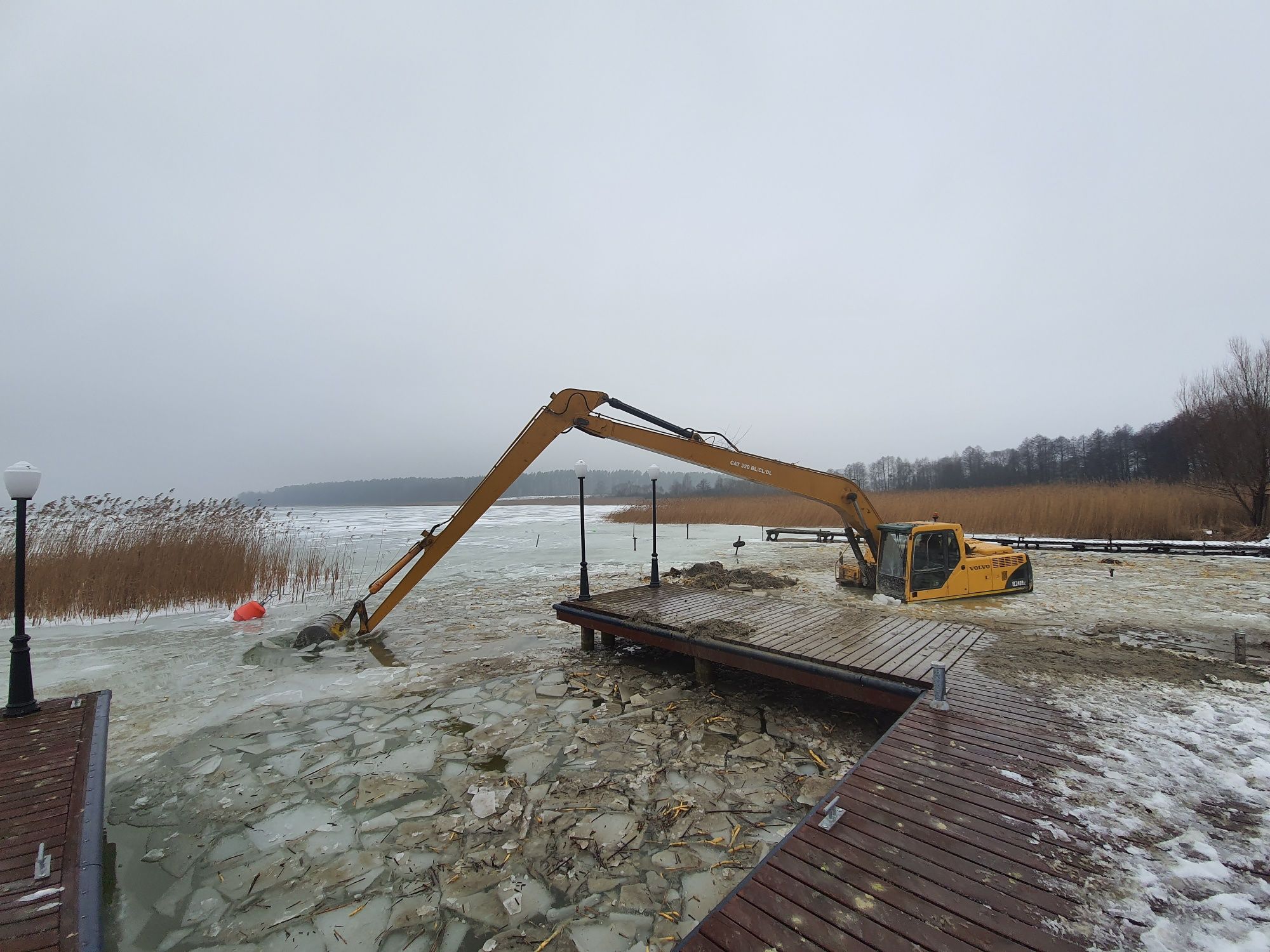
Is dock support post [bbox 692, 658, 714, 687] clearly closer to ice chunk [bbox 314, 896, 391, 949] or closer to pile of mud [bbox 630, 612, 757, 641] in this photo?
pile of mud [bbox 630, 612, 757, 641]

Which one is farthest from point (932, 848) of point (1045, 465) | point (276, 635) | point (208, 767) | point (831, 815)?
point (1045, 465)

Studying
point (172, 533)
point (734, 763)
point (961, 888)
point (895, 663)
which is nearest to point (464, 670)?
point (734, 763)

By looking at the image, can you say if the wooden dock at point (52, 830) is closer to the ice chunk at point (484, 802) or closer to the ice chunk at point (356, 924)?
the ice chunk at point (356, 924)

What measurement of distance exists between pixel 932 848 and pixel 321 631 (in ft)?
28.8

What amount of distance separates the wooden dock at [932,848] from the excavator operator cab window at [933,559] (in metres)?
4.72

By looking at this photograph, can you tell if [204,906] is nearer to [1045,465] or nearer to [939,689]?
[939,689]

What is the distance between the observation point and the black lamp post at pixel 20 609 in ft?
14.5

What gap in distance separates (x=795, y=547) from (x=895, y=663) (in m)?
15.6

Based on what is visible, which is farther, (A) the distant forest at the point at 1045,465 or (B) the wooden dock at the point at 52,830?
(A) the distant forest at the point at 1045,465

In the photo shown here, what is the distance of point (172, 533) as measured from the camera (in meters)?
12.3

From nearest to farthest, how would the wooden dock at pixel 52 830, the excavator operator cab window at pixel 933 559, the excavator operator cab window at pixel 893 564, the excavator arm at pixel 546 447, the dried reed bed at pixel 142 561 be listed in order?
1. the wooden dock at pixel 52 830
2. the excavator arm at pixel 546 447
3. the excavator operator cab window at pixel 933 559
4. the excavator operator cab window at pixel 893 564
5. the dried reed bed at pixel 142 561

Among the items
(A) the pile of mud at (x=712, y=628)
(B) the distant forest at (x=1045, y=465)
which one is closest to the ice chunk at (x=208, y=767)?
(A) the pile of mud at (x=712, y=628)

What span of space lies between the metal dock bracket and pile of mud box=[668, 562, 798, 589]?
8.28 metres

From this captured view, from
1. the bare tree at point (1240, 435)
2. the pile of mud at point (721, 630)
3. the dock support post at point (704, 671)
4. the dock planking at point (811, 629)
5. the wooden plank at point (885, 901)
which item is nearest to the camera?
the wooden plank at point (885, 901)
